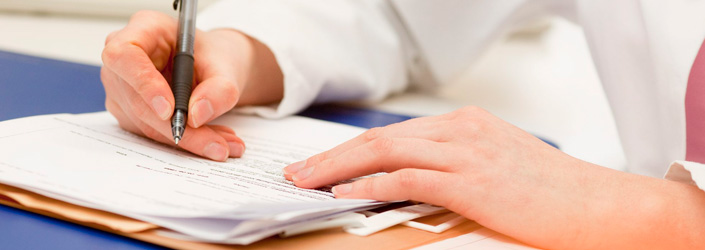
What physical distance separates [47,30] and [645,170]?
1.12 metres

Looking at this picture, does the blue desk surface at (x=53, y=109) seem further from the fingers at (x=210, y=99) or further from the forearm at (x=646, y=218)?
the forearm at (x=646, y=218)

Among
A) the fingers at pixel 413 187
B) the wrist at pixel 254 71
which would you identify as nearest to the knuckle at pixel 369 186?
the fingers at pixel 413 187

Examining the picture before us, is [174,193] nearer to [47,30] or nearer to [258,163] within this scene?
[258,163]

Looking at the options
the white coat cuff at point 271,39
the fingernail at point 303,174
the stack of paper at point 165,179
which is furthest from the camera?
the white coat cuff at point 271,39

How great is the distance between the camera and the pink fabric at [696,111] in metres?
0.53

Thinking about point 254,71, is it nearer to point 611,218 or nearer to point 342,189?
point 342,189

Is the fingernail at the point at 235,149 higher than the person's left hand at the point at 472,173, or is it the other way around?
the fingernail at the point at 235,149

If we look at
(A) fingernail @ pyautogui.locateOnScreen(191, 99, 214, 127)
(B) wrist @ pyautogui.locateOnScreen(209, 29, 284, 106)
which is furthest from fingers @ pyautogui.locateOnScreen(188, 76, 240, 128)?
(B) wrist @ pyautogui.locateOnScreen(209, 29, 284, 106)

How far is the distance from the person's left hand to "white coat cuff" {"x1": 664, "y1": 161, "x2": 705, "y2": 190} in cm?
6

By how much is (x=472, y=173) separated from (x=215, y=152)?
0.20m

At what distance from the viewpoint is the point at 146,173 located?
429 millimetres

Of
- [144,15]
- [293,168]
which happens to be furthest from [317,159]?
[144,15]

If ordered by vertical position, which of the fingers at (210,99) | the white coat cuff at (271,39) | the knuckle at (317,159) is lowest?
the knuckle at (317,159)

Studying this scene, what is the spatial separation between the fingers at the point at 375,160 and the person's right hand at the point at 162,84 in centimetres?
10
